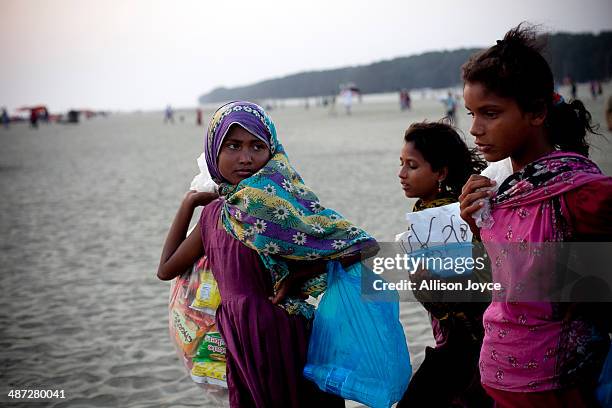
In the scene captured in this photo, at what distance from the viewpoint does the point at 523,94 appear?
162 cm

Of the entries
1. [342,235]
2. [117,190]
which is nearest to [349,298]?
[342,235]

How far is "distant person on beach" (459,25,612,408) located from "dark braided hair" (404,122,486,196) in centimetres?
82

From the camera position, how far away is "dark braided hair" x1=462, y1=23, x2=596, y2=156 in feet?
5.32

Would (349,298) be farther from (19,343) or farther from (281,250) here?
(19,343)

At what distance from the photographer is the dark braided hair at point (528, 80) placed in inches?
63.8

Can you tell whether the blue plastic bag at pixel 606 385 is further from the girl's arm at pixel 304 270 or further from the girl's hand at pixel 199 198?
the girl's hand at pixel 199 198

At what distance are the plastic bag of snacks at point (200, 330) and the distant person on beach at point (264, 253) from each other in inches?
2.9

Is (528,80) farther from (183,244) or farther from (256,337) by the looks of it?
(183,244)

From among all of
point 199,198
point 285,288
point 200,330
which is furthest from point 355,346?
point 199,198

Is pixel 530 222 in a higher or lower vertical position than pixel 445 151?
lower

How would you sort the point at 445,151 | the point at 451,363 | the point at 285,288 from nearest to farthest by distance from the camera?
1. the point at 285,288
2. the point at 451,363
3. the point at 445,151

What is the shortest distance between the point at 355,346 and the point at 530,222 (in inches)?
31.4

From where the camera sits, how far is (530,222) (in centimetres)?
155

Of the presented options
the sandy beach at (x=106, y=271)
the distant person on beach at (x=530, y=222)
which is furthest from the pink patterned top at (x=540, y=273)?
the sandy beach at (x=106, y=271)
